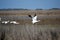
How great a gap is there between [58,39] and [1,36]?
400mm

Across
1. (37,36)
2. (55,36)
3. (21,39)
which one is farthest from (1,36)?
(55,36)

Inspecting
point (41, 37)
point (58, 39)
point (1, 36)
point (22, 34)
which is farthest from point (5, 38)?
point (58, 39)

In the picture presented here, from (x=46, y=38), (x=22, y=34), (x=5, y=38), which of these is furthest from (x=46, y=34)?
(x=5, y=38)

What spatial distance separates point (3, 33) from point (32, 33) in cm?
22

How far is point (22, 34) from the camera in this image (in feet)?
3.77

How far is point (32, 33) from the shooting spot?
1170mm

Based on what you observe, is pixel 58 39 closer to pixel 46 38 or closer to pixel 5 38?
pixel 46 38

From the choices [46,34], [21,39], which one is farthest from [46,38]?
[21,39]

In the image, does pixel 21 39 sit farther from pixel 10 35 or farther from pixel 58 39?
pixel 58 39

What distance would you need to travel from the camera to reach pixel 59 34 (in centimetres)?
112

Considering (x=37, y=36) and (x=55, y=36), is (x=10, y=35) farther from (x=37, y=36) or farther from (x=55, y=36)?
(x=55, y=36)

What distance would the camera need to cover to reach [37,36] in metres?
1.11

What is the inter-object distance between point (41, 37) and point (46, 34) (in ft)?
0.15

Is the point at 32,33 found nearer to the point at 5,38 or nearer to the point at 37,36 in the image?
the point at 37,36
